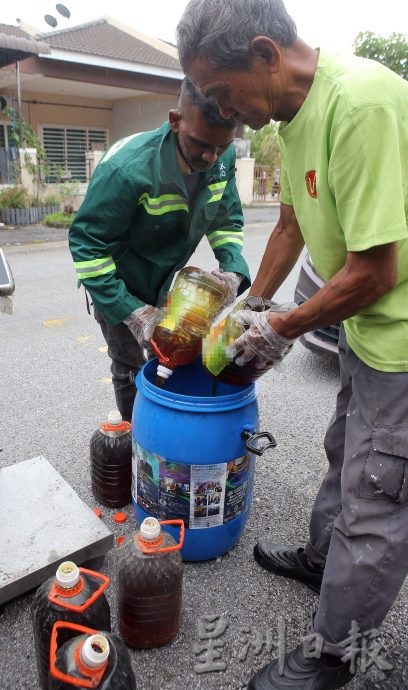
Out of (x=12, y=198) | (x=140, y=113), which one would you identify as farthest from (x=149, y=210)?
(x=140, y=113)

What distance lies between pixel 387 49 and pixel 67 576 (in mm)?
19244

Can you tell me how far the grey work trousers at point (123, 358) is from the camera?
2.44 meters

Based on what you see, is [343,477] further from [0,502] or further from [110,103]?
[110,103]

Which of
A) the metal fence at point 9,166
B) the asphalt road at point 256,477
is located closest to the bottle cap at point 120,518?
the asphalt road at point 256,477

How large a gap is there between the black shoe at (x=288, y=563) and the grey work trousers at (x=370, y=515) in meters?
0.44

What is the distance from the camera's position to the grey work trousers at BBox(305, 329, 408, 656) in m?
1.44

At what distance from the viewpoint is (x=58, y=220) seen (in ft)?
37.5

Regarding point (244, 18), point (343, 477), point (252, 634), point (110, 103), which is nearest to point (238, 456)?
point (343, 477)

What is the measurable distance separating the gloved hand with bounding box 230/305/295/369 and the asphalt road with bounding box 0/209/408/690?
77 cm

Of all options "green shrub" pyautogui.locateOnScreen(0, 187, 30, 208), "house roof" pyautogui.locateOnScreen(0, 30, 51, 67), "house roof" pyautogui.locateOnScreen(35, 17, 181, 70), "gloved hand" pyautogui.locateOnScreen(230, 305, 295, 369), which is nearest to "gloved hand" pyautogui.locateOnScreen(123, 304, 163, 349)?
"gloved hand" pyautogui.locateOnScreen(230, 305, 295, 369)

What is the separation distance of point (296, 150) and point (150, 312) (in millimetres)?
877

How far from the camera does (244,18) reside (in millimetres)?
1262

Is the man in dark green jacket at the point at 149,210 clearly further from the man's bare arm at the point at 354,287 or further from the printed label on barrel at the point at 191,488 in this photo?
the man's bare arm at the point at 354,287

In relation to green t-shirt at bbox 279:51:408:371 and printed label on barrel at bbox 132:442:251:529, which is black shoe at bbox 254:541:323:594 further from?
green t-shirt at bbox 279:51:408:371
